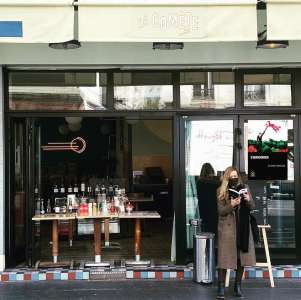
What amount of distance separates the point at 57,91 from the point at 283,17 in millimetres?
3663

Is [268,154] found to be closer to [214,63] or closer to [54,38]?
[214,63]

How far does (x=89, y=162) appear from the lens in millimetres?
12523

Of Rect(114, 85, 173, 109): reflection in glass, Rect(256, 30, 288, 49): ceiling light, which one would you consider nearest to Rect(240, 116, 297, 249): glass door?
Rect(114, 85, 173, 109): reflection in glass

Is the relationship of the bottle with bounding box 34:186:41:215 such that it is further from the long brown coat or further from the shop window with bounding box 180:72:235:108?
the long brown coat

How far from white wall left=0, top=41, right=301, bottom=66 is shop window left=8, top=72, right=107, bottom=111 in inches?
15.7


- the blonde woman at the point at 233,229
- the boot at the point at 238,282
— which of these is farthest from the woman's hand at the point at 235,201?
the boot at the point at 238,282

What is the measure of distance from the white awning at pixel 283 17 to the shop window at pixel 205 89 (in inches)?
80.5

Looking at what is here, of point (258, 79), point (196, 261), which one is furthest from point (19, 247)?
point (258, 79)

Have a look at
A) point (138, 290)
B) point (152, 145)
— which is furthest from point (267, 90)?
point (152, 145)

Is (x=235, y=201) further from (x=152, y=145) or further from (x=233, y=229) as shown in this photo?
(x=152, y=145)

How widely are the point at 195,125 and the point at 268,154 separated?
3.97 feet

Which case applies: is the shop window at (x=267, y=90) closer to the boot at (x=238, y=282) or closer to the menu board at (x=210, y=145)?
the menu board at (x=210, y=145)

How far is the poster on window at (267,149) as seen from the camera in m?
8.63

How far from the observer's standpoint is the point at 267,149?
8.65 meters
